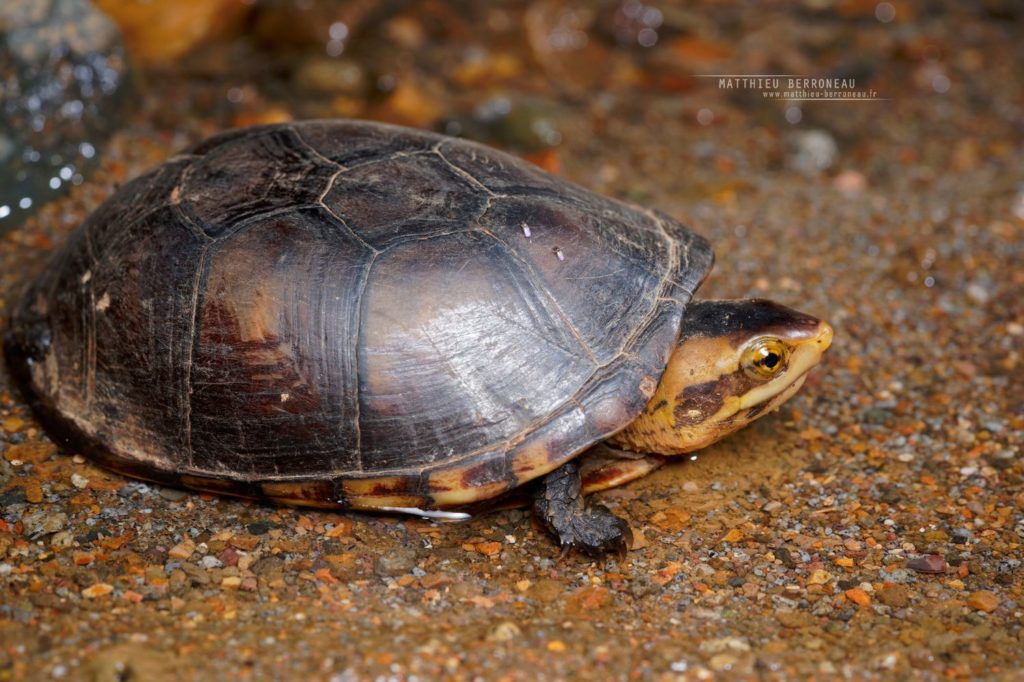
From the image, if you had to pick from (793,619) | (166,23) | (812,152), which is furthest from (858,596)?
(166,23)

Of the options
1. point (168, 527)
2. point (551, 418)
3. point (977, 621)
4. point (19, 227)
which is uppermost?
point (19, 227)

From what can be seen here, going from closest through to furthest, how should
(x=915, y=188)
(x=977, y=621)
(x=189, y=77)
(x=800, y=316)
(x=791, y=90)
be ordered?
(x=977, y=621) < (x=800, y=316) < (x=915, y=188) < (x=189, y=77) < (x=791, y=90)

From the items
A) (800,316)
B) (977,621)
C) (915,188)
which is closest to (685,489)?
(800,316)

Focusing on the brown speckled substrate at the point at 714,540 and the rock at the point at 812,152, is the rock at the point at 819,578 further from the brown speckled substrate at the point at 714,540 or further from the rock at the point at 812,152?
the rock at the point at 812,152

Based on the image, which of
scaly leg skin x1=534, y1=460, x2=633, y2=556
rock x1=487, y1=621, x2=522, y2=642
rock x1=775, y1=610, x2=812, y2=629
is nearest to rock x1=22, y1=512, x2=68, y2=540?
rock x1=487, y1=621, x2=522, y2=642

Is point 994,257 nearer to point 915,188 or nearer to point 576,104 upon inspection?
point 915,188

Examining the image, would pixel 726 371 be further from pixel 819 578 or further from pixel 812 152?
pixel 812 152
